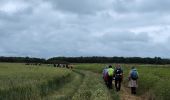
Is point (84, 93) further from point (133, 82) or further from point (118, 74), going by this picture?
point (118, 74)

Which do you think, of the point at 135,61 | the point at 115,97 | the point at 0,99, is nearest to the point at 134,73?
the point at 115,97

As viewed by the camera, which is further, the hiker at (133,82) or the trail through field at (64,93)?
the hiker at (133,82)

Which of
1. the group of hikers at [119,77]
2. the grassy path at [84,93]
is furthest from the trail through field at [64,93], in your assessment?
the group of hikers at [119,77]

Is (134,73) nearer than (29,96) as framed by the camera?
No

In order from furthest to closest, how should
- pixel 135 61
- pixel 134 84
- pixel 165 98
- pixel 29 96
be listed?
pixel 135 61, pixel 134 84, pixel 29 96, pixel 165 98

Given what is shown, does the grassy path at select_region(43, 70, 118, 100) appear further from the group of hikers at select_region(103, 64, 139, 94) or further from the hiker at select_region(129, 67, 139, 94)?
the hiker at select_region(129, 67, 139, 94)

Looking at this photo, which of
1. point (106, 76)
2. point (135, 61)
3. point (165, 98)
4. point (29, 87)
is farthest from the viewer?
point (135, 61)

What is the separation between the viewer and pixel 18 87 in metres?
32.3

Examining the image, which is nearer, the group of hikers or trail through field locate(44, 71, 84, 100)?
trail through field locate(44, 71, 84, 100)

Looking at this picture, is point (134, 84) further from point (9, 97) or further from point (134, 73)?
point (9, 97)

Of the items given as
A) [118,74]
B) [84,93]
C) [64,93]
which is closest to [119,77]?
[118,74]

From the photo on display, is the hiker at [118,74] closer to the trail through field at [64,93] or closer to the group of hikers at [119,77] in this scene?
the group of hikers at [119,77]

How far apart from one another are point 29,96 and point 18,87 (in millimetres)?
1177

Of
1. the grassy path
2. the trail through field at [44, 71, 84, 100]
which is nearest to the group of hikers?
the grassy path
